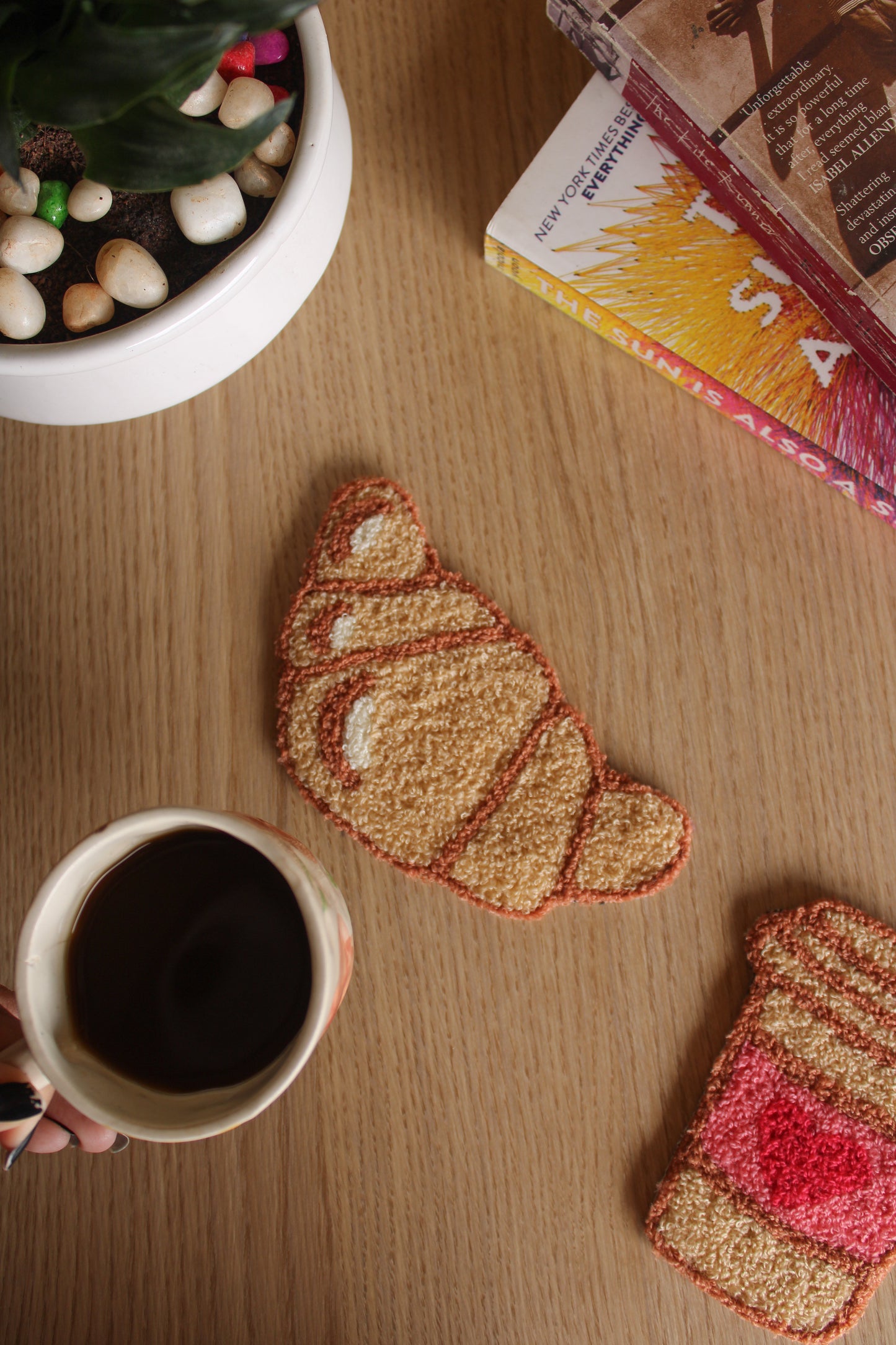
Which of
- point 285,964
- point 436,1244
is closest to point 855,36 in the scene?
point 285,964

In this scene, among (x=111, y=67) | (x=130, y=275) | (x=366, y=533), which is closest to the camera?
(x=111, y=67)

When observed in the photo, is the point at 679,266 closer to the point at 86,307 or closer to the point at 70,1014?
the point at 86,307

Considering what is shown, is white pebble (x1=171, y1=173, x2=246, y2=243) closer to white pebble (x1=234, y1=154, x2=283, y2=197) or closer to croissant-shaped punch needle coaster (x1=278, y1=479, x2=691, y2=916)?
white pebble (x1=234, y1=154, x2=283, y2=197)

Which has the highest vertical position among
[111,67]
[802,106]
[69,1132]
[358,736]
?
[802,106]

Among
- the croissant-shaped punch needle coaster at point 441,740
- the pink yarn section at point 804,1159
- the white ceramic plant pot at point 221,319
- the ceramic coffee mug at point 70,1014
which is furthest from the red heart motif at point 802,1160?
the white ceramic plant pot at point 221,319

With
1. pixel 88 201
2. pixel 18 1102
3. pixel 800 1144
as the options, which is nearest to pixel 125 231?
pixel 88 201

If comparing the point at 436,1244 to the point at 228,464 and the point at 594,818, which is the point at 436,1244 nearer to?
the point at 594,818
